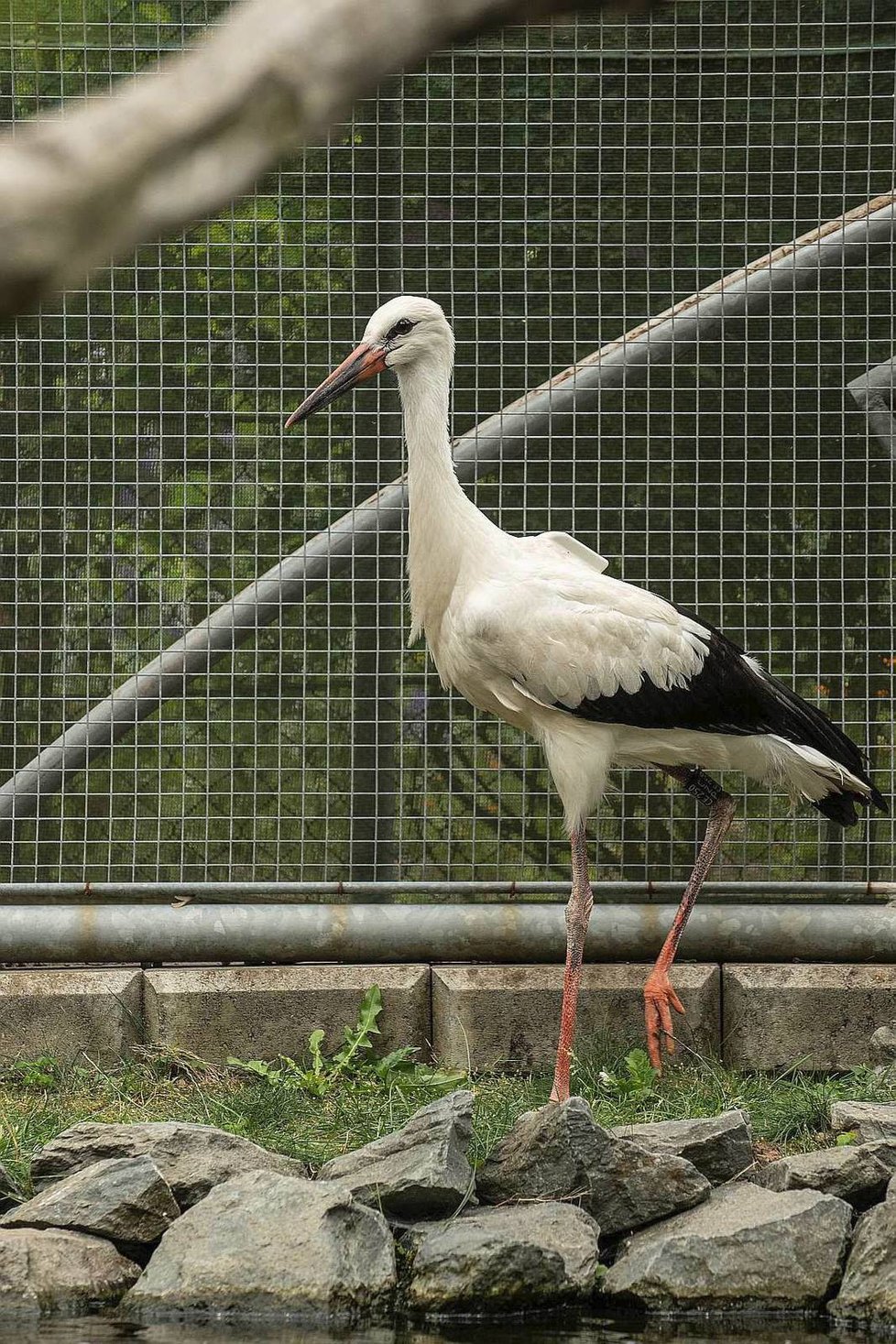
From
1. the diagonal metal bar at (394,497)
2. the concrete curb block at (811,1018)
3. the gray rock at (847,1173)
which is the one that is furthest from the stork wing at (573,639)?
the gray rock at (847,1173)

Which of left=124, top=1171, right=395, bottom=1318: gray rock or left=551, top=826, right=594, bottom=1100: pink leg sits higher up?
left=551, top=826, right=594, bottom=1100: pink leg

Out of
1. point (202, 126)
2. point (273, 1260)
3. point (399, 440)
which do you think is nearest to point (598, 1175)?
point (273, 1260)

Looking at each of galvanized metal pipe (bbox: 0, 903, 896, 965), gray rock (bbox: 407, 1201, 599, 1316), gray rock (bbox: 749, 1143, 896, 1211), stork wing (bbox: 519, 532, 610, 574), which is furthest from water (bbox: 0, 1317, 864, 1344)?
stork wing (bbox: 519, 532, 610, 574)

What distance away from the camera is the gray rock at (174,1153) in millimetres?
4324

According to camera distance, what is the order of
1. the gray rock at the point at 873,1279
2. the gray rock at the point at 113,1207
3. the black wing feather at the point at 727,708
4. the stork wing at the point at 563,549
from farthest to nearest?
the stork wing at the point at 563,549 < the black wing feather at the point at 727,708 < the gray rock at the point at 113,1207 < the gray rock at the point at 873,1279

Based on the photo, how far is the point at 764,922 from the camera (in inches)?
220

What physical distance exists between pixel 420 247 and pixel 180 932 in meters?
2.53

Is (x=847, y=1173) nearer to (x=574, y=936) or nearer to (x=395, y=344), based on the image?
(x=574, y=936)

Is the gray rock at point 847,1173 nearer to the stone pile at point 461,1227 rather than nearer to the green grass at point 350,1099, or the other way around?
the stone pile at point 461,1227

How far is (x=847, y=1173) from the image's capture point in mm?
4250

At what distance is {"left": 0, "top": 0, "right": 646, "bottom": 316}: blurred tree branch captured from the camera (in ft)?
2.36

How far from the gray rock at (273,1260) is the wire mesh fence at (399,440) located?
6.01 ft

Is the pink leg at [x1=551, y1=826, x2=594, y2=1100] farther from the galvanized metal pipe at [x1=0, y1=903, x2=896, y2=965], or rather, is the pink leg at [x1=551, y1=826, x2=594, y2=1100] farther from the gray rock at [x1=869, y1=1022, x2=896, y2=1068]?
the gray rock at [x1=869, y1=1022, x2=896, y2=1068]

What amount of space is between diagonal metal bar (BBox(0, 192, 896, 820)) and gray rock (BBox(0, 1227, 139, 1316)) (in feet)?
6.11
